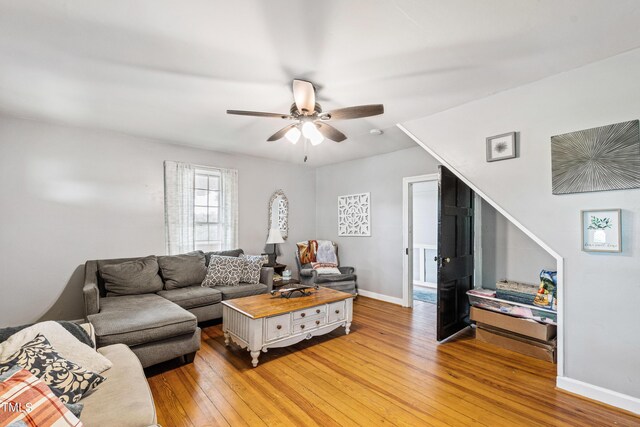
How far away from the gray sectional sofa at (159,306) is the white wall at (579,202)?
3151 millimetres

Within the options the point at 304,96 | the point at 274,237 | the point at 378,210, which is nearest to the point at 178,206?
the point at 274,237

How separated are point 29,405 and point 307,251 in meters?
4.43

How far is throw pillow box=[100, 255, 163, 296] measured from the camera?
3391 mm

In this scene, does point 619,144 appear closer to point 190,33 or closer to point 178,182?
point 190,33

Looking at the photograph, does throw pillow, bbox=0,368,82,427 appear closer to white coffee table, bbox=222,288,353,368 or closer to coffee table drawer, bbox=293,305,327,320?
white coffee table, bbox=222,288,353,368

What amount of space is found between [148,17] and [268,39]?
0.70 meters

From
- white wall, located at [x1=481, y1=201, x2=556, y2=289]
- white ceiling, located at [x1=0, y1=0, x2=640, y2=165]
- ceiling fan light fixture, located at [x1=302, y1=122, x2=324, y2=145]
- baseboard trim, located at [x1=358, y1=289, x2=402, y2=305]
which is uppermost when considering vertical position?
white ceiling, located at [x1=0, y1=0, x2=640, y2=165]

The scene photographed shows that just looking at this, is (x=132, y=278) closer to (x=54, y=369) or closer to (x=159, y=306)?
(x=159, y=306)

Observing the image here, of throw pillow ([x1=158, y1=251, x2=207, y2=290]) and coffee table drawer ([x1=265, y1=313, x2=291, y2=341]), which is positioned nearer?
coffee table drawer ([x1=265, y1=313, x2=291, y2=341])

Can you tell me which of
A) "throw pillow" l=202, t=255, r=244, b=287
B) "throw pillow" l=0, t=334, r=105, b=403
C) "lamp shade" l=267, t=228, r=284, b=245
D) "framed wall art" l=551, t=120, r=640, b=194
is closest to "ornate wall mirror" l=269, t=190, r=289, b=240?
"lamp shade" l=267, t=228, r=284, b=245

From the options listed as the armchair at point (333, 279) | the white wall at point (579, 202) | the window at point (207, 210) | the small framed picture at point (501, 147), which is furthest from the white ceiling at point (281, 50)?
the armchair at point (333, 279)

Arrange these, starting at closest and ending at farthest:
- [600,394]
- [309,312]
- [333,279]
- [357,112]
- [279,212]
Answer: [600,394] < [357,112] < [309,312] < [333,279] < [279,212]

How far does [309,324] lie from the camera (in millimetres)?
3068

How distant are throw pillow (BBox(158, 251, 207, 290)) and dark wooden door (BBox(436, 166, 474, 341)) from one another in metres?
3.11
